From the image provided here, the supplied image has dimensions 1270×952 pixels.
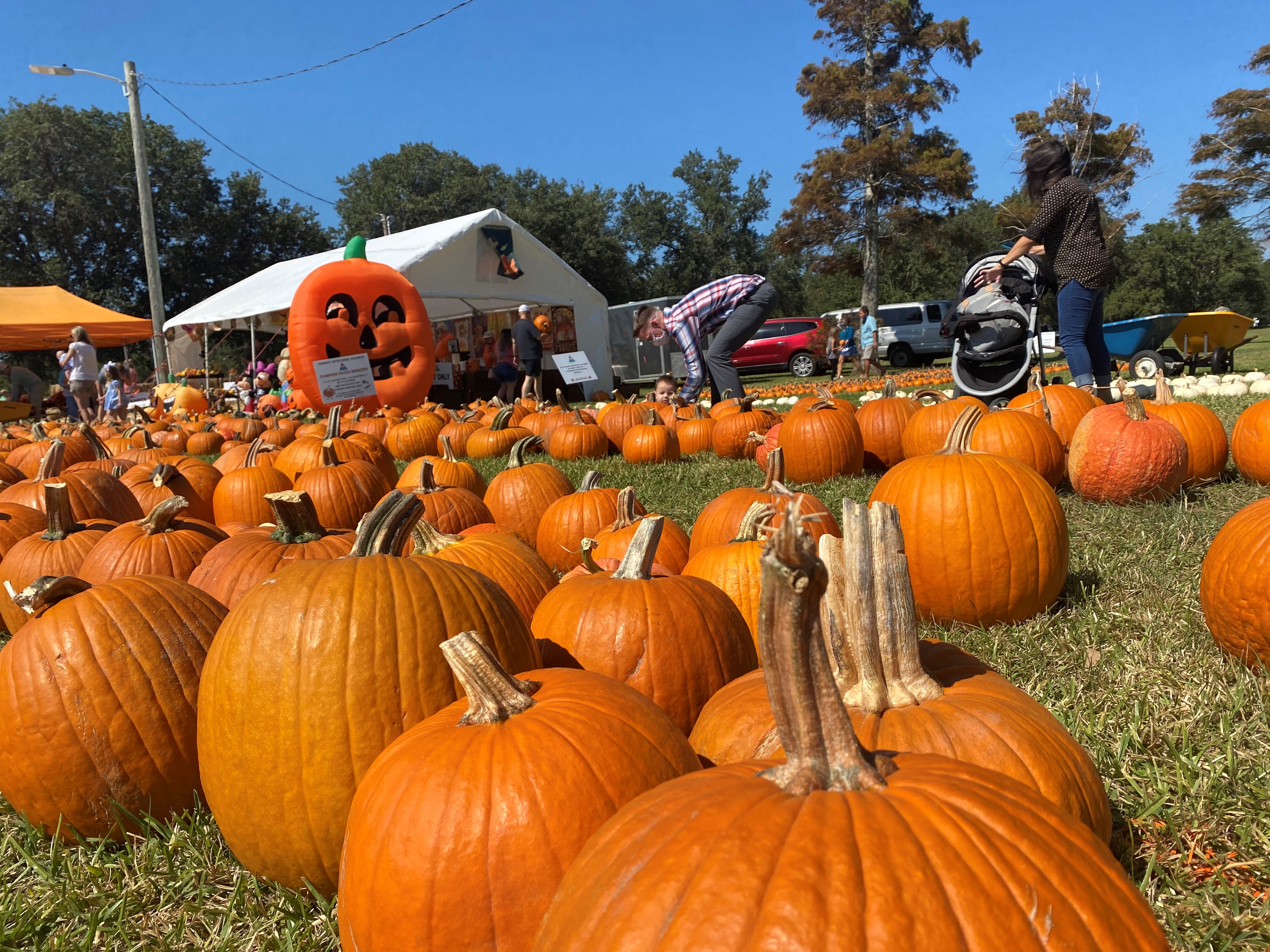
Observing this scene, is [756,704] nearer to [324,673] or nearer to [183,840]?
[324,673]

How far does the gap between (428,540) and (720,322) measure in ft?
25.8

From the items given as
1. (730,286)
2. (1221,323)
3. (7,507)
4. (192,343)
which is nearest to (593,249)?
(192,343)

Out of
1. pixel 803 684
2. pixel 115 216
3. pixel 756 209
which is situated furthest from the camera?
pixel 756 209

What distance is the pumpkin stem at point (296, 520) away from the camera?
275 centimetres

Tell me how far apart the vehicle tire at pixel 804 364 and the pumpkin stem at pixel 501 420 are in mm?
21338

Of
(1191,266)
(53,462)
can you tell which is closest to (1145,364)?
(53,462)

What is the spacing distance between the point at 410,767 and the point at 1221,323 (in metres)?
18.6

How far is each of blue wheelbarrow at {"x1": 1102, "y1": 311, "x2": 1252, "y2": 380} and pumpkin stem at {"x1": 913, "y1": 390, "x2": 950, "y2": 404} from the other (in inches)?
437

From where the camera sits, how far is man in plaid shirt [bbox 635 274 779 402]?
9.54 metres

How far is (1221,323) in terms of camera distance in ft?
51.4

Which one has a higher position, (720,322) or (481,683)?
(720,322)

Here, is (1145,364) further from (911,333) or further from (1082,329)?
(911,333)

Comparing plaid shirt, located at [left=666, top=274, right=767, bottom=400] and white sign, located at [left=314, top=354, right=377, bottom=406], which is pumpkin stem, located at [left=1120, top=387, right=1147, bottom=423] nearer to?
plaid shirt, located at [left=666, top=274, right=767, bottom=400]

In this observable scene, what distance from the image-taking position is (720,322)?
404 inches
